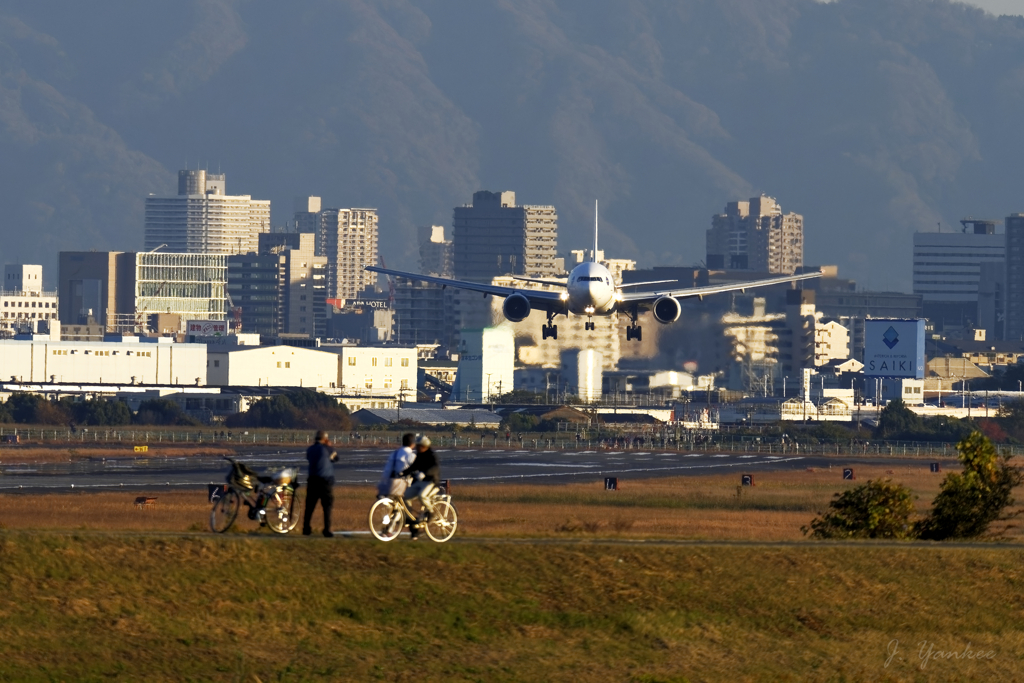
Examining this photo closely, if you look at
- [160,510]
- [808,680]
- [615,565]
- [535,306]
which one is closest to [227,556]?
[615,565]

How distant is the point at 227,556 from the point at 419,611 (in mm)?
5033

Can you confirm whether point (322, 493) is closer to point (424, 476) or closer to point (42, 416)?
point (424, 476)

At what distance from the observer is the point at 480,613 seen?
151ft

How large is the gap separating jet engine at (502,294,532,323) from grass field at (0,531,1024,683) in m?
59.2

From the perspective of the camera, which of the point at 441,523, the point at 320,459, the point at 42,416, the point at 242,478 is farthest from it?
the point at 42,416

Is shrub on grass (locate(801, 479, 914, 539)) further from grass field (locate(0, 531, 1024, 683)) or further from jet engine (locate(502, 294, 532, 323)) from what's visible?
jet engine (locate(502, 294, 532, 323))

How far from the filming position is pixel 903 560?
165 ft

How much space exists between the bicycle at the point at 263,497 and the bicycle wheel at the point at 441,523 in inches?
149

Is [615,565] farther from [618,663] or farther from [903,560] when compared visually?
[903,560]

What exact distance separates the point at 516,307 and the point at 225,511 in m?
61.1

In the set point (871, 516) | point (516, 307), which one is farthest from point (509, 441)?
point (871, 516)

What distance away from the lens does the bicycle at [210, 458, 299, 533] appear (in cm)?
4831

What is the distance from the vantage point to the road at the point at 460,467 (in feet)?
361

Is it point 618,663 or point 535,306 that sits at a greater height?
point 535,306
